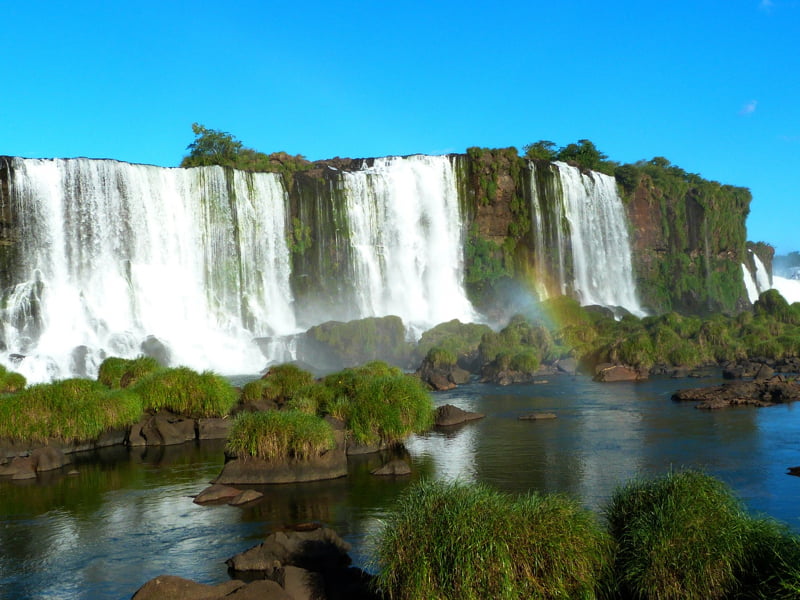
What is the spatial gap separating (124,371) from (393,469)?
15.0m

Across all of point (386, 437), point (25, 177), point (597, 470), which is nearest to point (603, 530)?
point (597, 470)

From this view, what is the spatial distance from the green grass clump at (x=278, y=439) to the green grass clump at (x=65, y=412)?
6.77 meters

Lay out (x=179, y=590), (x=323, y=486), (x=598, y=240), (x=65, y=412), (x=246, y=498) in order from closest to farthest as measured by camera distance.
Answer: (x=179, y=590) → (x=246, y=498) → (x=323, y=486) → (x=65, y=412) → (x=598, y=240)

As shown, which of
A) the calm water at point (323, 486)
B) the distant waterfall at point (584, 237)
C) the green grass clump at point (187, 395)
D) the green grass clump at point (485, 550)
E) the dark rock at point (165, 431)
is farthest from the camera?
the distant waterfall at point (584, 237)

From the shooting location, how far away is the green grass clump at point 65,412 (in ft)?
75.8

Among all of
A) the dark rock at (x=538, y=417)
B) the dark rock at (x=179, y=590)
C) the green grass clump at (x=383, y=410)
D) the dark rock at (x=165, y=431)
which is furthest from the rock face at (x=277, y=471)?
the dark rock at (x=538, y=417)

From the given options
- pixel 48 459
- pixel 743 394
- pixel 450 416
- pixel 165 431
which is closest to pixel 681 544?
pixel 48 459

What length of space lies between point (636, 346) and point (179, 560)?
112 feet

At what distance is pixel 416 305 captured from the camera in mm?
66438

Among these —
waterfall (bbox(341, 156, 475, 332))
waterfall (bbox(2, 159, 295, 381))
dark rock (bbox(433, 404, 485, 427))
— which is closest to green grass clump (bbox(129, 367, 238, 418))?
dark rock (bbox(433, 404, 485, 427))

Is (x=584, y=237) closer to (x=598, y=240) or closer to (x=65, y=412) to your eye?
(x=598, y=240)

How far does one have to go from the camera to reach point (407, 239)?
222 ft

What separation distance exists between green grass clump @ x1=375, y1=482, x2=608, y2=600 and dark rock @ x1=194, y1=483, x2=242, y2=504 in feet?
24.7

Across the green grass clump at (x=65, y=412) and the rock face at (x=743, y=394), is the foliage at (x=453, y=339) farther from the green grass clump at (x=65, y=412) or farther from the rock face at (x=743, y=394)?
the green grass clump at (x=65, y=412)
